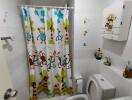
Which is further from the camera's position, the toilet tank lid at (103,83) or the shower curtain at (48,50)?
the shower curtain at (48,50)

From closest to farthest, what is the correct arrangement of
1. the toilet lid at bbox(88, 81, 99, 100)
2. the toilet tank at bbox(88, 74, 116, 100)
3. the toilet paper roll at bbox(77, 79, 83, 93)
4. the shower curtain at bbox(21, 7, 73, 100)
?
the toilet tank at bbox(88, 74, 116, 100), the toilet lid at bbox(88, 81, 99, 100), the shower curtain at bbox(21, 7, 73, 100), the toilet paper roll at bbox(77, 79, 83, 93)

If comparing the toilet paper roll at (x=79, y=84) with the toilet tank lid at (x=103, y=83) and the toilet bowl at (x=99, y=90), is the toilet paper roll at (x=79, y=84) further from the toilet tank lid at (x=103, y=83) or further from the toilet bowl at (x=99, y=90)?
the toilet tank lid at (x=103, y=83)

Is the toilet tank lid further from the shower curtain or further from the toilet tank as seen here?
the shower curtain

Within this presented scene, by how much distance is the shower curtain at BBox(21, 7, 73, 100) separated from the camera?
196 centimetres

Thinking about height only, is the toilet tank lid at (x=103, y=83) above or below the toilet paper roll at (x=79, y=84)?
above

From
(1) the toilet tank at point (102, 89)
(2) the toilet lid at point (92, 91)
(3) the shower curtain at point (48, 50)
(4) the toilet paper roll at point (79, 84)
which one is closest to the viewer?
(1) the toilet tank at point (102, 89)

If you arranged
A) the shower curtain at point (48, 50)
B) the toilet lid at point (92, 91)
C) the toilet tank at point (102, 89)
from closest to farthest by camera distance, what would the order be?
1. the toilet tank at point (102, 89)
2. the toilet lid at point (92, 91)
3. the shower curtain at point (48, 50)

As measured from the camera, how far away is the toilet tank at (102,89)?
1649 millimetres

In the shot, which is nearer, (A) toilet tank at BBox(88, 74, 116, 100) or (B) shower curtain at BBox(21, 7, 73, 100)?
(A) toilet tank at BBox(88, 74, 116, 100)

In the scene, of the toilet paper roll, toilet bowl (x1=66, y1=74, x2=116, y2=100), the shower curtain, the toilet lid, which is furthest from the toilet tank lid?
the shower curtain

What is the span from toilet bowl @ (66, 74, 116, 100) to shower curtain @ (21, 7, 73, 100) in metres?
0.39

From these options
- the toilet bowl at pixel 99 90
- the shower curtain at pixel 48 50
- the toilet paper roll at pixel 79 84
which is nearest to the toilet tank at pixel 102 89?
the toilet bowl at pixel 99 90

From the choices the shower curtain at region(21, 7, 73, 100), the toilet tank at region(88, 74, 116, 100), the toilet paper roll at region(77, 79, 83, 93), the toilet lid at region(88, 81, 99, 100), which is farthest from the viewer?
the toilet paper roll at region(77, 79, 83, 93)

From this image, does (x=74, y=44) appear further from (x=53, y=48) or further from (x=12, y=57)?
(x=12, y=57)
